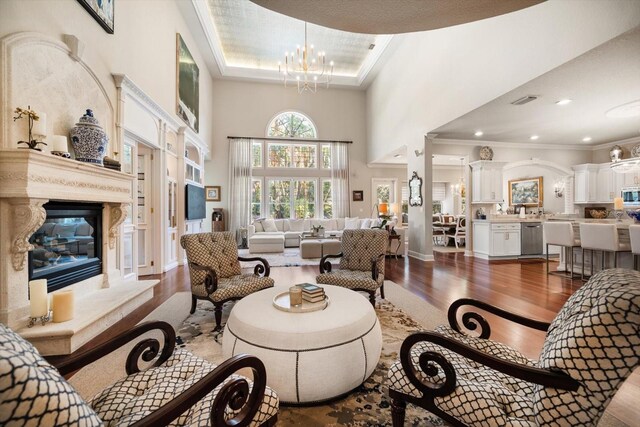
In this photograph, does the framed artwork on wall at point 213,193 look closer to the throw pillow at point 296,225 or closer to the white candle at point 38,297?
the throw pillow at point 296,225

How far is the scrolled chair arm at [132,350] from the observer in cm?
106

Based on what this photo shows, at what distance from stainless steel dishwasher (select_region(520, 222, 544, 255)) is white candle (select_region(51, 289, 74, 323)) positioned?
774 centimetres

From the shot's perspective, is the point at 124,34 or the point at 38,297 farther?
the point at 124,34

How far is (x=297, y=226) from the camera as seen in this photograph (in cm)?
894

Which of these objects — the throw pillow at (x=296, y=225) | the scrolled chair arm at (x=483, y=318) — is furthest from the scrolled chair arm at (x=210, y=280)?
the throw pillow at (x=296, y=225)

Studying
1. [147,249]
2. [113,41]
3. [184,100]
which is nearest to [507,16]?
[113,41]

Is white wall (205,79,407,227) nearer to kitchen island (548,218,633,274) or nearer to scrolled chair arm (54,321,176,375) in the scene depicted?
kitchen island (548,218,633,274)

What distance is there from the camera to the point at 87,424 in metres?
0.60

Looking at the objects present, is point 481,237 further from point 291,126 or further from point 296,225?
point 291,126

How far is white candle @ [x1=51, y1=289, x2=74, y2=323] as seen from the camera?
7.31 ft

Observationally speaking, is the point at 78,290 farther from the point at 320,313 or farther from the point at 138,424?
the point at 138,424

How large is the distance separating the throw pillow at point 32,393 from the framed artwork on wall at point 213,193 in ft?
28.6

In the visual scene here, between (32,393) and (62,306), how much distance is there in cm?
234

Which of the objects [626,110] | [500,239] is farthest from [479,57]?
[500,239]
